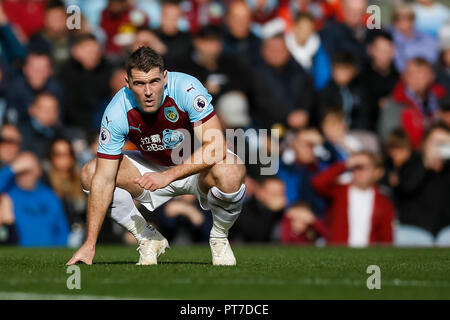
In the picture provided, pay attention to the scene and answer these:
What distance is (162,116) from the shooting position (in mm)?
8961

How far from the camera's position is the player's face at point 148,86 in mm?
8570

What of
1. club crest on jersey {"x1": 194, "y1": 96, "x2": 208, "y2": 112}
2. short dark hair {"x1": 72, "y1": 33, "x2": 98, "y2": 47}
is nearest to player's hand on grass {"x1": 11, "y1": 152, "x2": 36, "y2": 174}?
short dark hair {"x1": 72, "y1": 33, "x2": 98, "y2": 47}

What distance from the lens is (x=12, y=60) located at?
15594mm

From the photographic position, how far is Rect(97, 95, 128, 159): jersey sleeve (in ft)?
29.2

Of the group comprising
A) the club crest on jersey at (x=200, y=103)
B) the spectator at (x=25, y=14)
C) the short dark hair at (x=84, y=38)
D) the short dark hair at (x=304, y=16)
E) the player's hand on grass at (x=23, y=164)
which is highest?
the spectator at (x=25, y=14)

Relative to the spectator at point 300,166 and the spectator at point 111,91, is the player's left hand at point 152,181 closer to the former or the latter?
the spectator at point 300,166

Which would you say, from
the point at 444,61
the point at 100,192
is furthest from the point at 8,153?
the point at 444,61

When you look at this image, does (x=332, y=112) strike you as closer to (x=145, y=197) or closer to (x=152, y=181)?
(x=145, y=197)

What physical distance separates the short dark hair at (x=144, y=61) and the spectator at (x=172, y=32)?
22.2 feet

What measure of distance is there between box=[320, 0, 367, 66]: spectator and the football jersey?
25.1 feet

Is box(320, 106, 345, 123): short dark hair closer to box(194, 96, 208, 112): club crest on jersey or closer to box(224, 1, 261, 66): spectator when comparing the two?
box(224, 1, 261, 66): spectator

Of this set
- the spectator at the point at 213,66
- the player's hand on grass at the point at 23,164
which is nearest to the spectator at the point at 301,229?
the spectator at the point at 213,66

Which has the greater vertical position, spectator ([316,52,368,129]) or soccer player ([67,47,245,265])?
spectator ([316,52,368,129])

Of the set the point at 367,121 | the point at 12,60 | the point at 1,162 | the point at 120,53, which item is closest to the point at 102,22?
the point at 120,53
